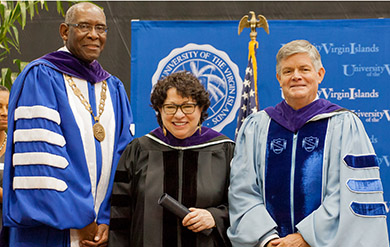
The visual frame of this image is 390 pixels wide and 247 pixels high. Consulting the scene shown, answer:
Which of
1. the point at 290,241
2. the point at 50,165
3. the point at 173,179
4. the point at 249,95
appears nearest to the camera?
the point at 290,241

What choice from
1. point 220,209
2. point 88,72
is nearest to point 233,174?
point 220,209

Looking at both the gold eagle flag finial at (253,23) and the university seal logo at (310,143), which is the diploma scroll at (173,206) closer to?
the university seal logo at (310,143)

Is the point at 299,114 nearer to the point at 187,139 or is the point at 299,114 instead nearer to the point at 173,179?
the point at 187,139

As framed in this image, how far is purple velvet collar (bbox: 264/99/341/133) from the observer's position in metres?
2.60

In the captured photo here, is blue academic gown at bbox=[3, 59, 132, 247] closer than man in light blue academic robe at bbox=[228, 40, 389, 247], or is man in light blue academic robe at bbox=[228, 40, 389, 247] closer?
man in light blue academic robe at bbox=[228, 40, 389, 247]

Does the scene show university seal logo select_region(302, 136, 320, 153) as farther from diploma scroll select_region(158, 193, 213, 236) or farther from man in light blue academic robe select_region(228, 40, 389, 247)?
diploma scroll select_region(158, 193, 213, 236)

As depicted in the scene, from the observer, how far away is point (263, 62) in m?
4.90

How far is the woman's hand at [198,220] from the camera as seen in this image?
2.54 metres

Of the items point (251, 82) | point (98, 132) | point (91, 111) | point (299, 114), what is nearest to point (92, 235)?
point (98, 132)

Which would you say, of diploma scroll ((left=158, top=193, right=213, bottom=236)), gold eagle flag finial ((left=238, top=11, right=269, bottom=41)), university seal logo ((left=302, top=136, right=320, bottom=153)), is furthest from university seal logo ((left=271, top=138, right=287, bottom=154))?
gold eagle flag finial ((left=238, top=11, right=269, bottom=41))

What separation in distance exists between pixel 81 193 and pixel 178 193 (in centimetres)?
53

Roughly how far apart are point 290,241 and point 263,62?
273cm

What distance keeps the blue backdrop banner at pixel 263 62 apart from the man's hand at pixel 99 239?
2190 millimetres

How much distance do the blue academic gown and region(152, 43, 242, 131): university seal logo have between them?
2.20 m
